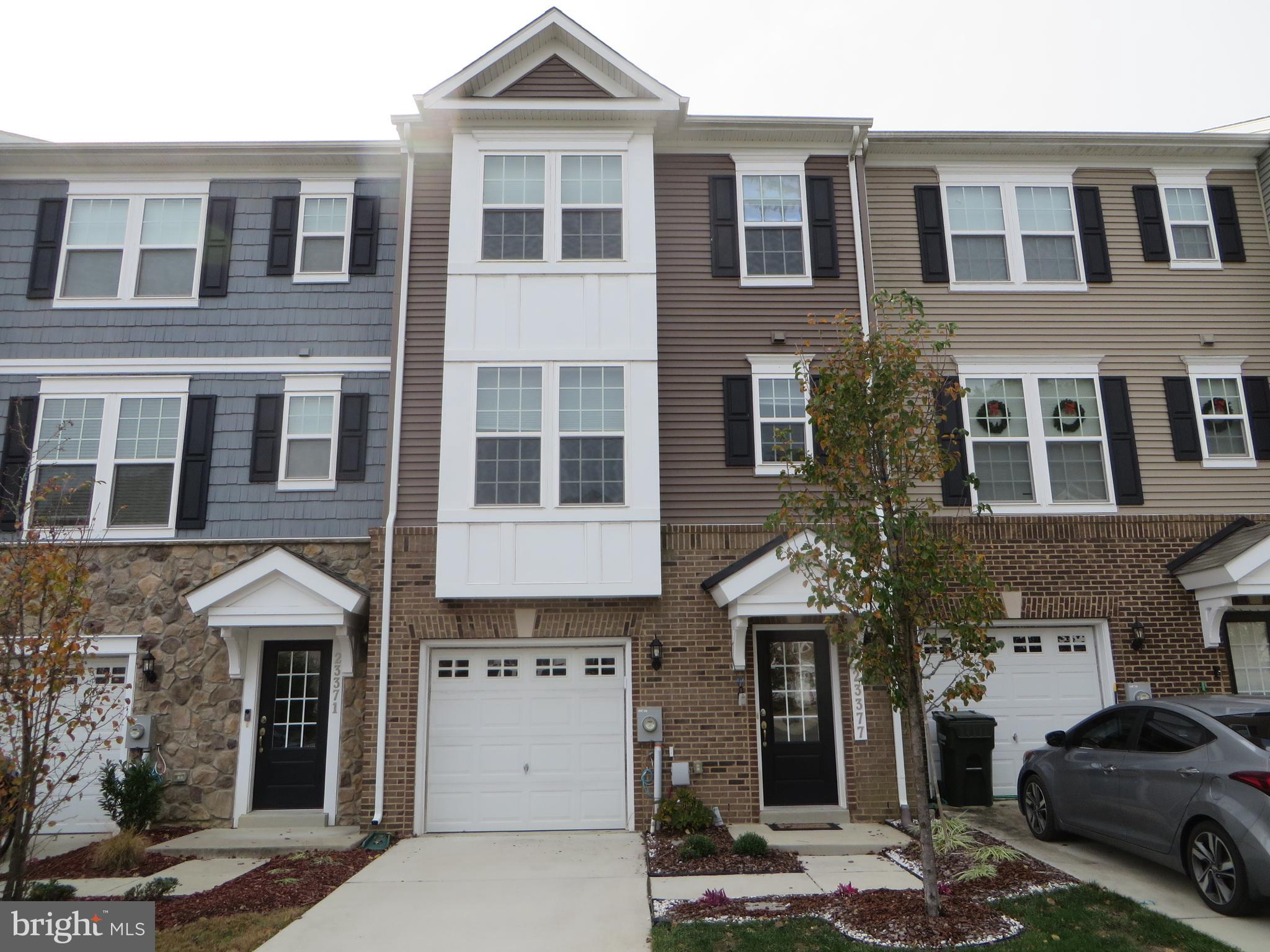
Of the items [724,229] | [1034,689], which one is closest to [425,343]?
[724,229]

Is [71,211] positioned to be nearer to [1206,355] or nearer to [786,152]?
[786,152]

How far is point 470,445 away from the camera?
10.9 meters

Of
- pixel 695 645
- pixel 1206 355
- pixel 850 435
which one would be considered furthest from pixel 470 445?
pixel 1206 355

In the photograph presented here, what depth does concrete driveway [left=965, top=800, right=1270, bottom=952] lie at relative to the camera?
20.7 feet

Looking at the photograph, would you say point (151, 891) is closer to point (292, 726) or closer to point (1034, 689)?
point (292, 726)

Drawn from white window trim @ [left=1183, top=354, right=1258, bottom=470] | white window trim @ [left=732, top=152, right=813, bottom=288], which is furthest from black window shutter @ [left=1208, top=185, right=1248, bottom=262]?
white window trim @ [left=732, top=152, right=813, bottom=288]

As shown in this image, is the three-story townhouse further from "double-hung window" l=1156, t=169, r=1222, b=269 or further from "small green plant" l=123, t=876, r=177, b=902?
"double-hung window" l=1156, t=169, r=1222, b=269

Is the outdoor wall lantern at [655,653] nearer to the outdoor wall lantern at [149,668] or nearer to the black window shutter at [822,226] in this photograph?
the black window shutter at [822,226]

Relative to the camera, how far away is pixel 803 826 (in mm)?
10094

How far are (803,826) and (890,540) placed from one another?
4800 millimetres

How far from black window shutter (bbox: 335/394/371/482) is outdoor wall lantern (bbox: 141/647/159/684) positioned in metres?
3.19

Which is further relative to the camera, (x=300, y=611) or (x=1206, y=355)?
(x=1206, y=355)

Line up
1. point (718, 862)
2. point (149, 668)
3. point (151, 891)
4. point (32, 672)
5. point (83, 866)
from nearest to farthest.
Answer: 1. point (32, 672)
2. point (151, 891)
3. point (718, 862)
4. point (83, 866)
5. point (149, 668)

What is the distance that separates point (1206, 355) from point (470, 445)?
33.7 feet
